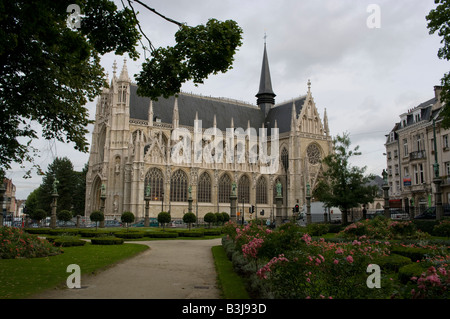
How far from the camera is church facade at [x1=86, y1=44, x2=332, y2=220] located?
153 ft

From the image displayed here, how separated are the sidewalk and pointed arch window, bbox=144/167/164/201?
3171cm

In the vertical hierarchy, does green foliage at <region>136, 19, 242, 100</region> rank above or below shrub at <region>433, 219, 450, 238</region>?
above

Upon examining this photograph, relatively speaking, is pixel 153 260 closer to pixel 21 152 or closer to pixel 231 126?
pixel 21 152

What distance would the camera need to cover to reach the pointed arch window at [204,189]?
165ft

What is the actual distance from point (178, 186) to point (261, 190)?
14.0m

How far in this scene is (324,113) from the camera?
6247 cm

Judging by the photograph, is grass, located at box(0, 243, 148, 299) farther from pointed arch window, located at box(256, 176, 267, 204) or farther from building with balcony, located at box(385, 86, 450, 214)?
pointed arch window, located at box(256, 176, 267, 204)

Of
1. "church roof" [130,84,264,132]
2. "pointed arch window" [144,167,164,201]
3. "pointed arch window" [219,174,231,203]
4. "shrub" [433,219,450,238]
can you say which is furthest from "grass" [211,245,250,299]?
"church roof" [130,84,264,132]

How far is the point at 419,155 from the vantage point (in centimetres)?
4200

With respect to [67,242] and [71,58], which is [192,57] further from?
[67,242]

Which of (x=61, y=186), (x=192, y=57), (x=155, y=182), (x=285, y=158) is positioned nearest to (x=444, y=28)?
(x=192, y=57)

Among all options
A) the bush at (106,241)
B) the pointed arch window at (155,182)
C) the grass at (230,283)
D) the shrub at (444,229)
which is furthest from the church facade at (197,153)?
the grass at (230,283)
